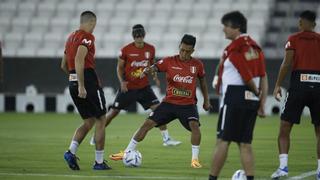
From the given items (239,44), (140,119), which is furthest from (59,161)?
(140,119)

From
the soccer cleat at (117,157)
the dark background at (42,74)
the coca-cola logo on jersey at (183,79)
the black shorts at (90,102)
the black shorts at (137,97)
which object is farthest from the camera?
the dark background at (42,74)

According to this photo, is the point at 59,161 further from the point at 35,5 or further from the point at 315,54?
the point at 35,5

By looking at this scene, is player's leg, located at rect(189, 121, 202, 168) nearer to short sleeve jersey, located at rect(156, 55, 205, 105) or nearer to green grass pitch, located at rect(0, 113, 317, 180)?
green grass pitch, located at rect(0, 113, 317, 180)

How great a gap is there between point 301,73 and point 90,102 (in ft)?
10.6

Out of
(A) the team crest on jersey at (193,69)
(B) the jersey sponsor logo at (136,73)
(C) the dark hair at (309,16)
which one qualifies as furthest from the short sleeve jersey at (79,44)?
(B) the jersey sponsor logo at (136,73)

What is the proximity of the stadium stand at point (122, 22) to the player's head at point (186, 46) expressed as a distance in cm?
1582

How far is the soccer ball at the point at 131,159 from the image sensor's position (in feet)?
45.1

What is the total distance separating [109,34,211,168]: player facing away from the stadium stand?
15659 mm

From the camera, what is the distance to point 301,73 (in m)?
12.3

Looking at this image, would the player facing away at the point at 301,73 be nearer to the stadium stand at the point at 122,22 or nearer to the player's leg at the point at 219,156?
the player's leg at the point at 219,156

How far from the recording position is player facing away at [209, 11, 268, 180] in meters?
10.5

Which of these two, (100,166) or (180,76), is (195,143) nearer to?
(180,76)

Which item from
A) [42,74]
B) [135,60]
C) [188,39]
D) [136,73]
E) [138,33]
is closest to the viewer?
[188,39]

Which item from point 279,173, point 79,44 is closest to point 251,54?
point 279,173
